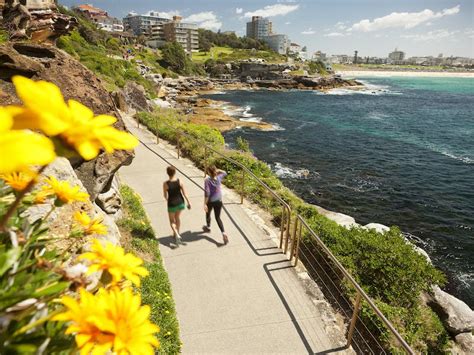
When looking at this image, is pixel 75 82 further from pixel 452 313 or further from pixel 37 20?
pixel 37 20

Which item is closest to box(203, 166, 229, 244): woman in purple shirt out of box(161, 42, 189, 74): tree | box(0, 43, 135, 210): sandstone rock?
box(0, 43, 135, 210): sandstone rock

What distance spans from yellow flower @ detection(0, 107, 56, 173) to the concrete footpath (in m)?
4.53

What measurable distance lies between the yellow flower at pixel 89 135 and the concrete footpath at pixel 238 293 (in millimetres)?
4326

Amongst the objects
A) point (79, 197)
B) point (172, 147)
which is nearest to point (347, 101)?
point (172, 147)

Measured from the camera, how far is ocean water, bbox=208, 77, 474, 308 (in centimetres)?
1566

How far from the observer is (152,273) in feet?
18.3

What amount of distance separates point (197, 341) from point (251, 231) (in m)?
3.17

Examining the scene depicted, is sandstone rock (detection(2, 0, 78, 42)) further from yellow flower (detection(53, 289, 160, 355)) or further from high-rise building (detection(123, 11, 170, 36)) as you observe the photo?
high-rise building (detection(123, 11, 170, 36))

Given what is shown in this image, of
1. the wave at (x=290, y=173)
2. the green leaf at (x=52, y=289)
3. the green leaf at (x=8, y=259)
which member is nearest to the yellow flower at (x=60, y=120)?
the green leaf at (x=52, y=289)

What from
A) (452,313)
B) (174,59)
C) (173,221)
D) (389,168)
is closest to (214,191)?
(173,221)

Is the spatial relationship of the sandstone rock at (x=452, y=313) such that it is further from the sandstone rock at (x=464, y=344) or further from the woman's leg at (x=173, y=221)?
the woman's leg at (x=173, y=221)

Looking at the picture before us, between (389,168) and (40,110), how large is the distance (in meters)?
26.7

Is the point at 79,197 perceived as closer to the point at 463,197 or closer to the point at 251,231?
the point at 251,231

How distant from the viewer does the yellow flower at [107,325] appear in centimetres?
117
